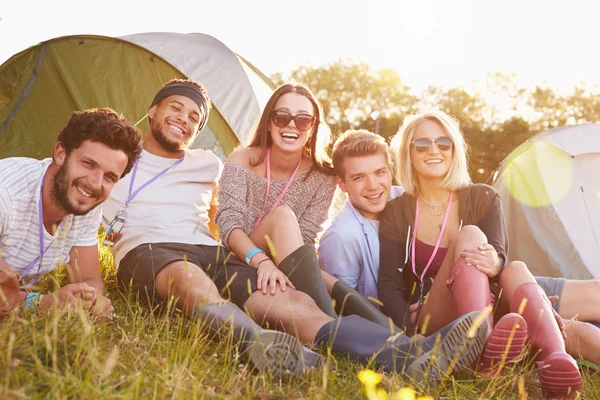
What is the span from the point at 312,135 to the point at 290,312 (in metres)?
1.47

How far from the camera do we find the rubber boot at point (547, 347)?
2211 millimetres

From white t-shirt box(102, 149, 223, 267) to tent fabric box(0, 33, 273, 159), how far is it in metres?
2.10

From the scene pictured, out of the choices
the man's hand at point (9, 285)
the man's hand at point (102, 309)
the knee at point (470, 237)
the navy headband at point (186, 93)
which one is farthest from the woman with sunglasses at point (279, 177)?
the man's hand at point (9, 285)

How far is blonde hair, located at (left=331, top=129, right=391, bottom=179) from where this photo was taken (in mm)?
3443

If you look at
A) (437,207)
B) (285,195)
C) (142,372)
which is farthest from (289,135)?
(142,372)

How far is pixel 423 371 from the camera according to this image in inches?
83.7

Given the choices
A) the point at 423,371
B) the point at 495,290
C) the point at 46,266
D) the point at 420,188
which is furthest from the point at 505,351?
the point at 46,266

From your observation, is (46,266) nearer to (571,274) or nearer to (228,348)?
(228,348)

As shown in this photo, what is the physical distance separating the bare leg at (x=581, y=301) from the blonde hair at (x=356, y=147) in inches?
49.1

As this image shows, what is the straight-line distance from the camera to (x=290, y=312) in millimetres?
2609

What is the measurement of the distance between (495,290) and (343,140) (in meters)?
1.29

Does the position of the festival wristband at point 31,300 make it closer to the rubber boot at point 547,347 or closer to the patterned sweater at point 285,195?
the patterned sweater at point 285,195

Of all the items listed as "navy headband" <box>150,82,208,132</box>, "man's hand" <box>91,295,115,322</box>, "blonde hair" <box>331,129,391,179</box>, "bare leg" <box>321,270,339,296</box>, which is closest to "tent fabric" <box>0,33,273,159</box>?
"navy headband" <box>150,82,208,132</box>

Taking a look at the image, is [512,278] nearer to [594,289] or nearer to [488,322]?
[488,322]
